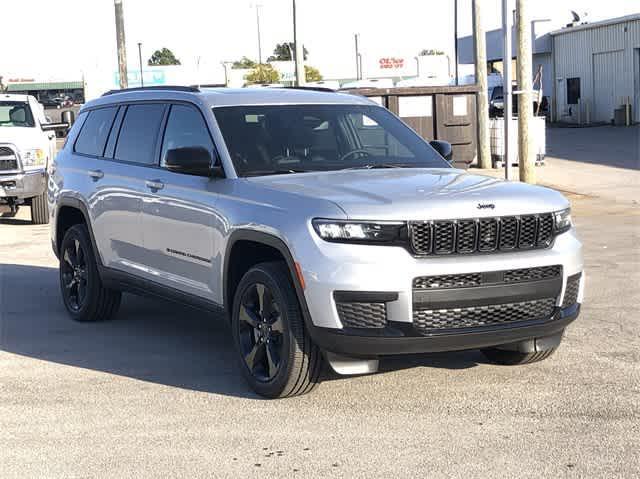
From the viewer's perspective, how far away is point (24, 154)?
16.5 m

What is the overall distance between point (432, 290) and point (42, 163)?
12.3 metres

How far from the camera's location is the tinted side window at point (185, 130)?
23.3ft

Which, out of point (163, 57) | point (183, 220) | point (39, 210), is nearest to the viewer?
point (183, 220)

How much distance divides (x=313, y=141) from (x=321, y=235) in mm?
1520

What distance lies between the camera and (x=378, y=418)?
582cm

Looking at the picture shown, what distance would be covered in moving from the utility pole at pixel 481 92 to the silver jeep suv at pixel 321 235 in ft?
50.9

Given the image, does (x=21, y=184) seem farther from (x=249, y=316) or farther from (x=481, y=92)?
(x=249, y=316)

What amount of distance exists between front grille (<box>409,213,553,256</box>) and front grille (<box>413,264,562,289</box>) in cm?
13

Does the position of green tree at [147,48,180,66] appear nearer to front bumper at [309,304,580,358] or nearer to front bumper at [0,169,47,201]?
front bumper at [0,169,47,201]

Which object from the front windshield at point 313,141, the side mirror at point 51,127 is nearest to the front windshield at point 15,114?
the side mirror at point 51,127

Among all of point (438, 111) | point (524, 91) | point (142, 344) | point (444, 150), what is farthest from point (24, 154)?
point (444, 150)

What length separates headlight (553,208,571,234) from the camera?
20.3 ft

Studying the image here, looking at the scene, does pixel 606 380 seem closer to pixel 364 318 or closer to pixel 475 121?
pixel 364 318

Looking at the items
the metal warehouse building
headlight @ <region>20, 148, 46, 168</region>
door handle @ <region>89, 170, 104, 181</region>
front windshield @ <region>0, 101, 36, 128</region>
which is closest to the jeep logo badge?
door handle @ <region>89, 170, 104, 181</region>
